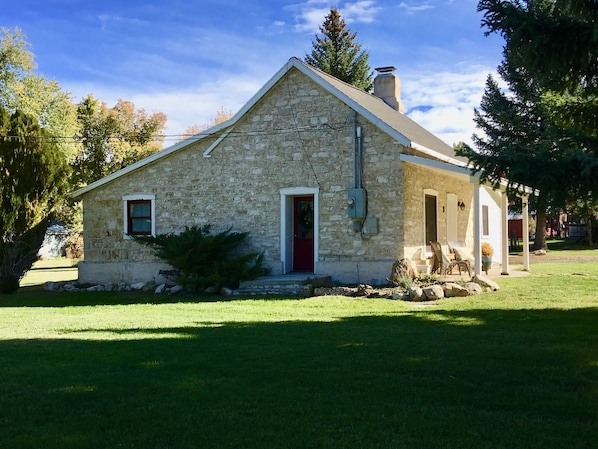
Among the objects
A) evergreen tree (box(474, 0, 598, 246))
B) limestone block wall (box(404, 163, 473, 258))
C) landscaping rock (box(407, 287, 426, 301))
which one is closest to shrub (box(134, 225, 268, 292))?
limestone block wall (box(404, 163, 473, 258))

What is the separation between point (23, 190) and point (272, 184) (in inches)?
283

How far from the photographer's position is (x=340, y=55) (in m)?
38.0

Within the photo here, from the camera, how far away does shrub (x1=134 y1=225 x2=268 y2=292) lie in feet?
51.7

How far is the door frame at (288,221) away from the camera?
16.3m

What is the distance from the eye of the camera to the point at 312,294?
14.8m

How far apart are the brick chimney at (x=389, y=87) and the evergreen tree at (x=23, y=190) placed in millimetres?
11836

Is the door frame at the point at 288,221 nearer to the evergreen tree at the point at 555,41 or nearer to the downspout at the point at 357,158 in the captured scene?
the downspout at the point at 357,158

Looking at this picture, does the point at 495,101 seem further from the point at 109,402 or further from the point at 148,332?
the point at 109,402

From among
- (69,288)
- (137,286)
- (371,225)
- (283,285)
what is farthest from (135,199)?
(371,225)

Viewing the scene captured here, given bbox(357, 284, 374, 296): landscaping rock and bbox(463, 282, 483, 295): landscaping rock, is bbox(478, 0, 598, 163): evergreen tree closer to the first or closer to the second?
bbox(463, 282, 483, 295): landscaping rock

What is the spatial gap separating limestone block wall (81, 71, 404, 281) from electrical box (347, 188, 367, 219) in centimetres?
26

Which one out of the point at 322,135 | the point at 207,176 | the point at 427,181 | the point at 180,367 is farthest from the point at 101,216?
the point at 180,367

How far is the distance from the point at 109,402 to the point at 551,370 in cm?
442

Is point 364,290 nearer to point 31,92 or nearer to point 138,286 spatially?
point 138,286
